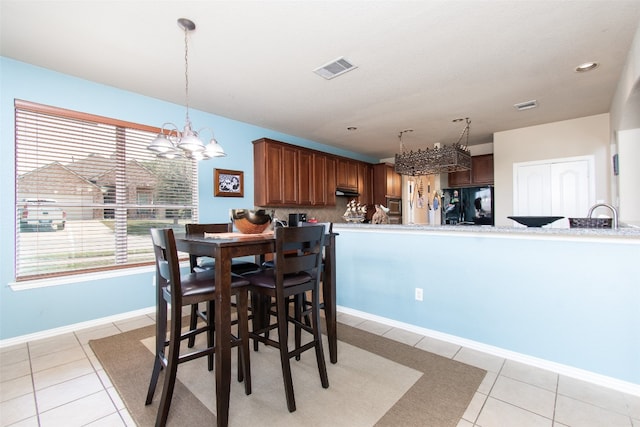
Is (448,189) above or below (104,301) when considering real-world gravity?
above

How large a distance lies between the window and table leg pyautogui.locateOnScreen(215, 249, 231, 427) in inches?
88.6

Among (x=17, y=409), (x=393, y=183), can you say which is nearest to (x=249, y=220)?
(x=17, y=409)

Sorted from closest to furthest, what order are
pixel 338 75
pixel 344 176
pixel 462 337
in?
pixel 462 337 < pixel 338 75 < pixel 344 176

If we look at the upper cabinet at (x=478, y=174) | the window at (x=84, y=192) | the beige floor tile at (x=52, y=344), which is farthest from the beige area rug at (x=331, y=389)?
the upper cabinet at (x=478, y=174)

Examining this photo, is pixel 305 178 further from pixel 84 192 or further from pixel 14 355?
pixel 14 355

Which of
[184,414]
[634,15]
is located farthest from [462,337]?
[634,15]

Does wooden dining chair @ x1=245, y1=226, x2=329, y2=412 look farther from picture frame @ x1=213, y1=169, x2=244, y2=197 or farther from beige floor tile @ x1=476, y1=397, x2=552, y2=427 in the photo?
picture frame @ x1=213, y1=169, x2=244, y2=197

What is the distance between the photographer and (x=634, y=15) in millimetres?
1919

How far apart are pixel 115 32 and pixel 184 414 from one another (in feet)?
8.73

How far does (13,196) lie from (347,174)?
4.75m

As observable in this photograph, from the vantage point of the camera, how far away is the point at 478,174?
18.0ft

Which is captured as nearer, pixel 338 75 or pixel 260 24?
pixel 260 24

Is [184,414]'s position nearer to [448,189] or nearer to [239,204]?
[239,204]

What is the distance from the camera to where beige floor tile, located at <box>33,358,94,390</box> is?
1896 millimetres
